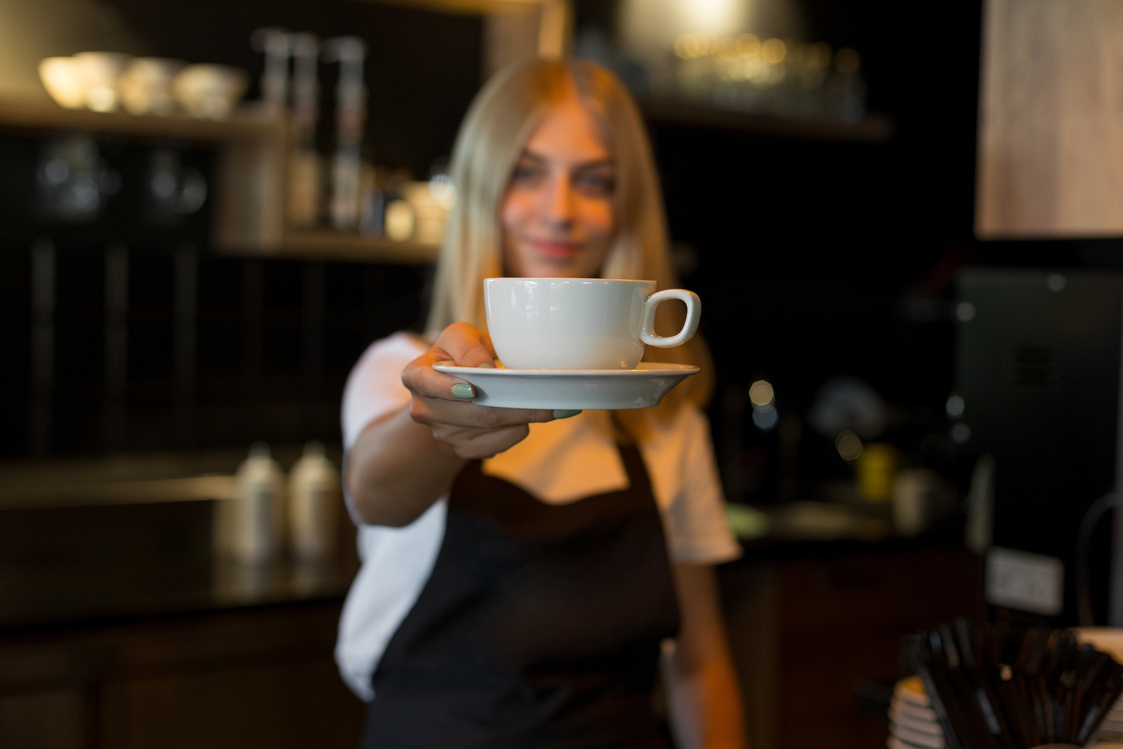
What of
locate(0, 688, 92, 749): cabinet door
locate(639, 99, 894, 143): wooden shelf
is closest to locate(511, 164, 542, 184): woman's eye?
locate(0, 688, 92, 749): cabinet door

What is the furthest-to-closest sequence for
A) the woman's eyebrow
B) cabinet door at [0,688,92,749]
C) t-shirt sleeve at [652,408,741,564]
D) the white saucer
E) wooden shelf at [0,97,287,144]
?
1. wooden shelf at [0,97,287,144]
2. cabinet door at [0,688,92,749]
3. t-shirt sleeve at [652,408,741,564]
4. the woman's eyebrow
5. the white saucer

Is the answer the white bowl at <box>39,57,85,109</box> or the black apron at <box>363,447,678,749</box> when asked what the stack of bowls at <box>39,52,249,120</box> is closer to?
the white bowl at <box>39,57,85,109</box>

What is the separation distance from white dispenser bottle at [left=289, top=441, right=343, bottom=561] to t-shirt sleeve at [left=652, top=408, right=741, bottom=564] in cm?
109

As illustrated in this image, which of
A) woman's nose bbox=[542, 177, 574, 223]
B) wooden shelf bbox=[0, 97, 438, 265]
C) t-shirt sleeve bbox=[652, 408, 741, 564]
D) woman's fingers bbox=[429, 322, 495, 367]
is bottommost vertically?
t-shirt sleeve bbox=[652, 408, 741, 564]

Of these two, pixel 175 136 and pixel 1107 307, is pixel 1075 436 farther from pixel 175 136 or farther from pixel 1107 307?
pixel 175 136

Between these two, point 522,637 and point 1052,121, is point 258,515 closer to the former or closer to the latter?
point 522,637

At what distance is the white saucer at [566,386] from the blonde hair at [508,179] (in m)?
0.55

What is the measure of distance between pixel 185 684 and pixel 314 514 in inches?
18.1

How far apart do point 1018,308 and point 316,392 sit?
184 centimetres

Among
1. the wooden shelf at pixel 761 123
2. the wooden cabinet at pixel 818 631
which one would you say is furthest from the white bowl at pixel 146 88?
the wooden cabinet at pixel 818 631

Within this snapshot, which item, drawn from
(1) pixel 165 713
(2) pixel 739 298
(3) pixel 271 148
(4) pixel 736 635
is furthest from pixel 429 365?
(2) pixel 739 298

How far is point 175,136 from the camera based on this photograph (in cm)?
Result: 228

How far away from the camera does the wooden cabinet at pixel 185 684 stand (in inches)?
67.3

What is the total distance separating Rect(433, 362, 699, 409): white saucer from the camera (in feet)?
2.05
